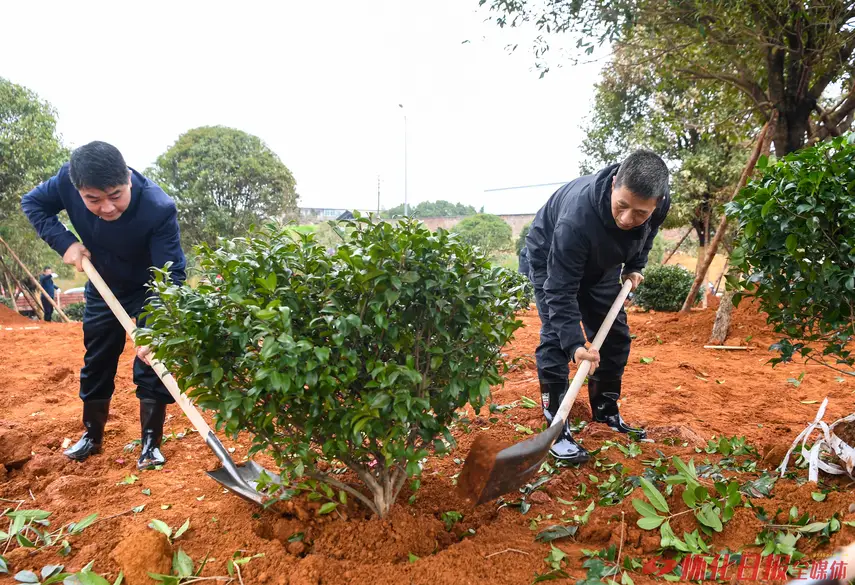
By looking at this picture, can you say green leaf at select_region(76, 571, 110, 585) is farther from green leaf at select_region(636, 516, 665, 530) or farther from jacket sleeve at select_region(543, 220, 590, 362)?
jacket sleeve at select_region(543, 220, 590, 362)

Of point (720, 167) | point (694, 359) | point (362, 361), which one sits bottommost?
point (694, 359)

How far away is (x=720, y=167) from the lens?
508 inches

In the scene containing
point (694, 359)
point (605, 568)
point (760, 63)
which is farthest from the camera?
point (760, 63)

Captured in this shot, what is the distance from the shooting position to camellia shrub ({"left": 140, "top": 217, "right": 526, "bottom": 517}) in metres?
1.74

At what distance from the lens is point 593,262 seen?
3000 millimetres

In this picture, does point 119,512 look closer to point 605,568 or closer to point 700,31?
point 605,568

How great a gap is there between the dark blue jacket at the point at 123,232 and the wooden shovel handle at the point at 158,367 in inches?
4.7

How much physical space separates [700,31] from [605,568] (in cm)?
537

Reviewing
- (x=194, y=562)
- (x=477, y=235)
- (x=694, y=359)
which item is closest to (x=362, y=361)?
(x=194, y=562)

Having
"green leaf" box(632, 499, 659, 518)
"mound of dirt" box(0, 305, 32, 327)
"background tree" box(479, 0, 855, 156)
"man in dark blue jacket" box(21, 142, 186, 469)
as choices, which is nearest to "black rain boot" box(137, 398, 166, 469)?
"man in dark blue jacket" box(21, 142, 186, 469)

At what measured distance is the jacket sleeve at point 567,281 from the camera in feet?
9.24

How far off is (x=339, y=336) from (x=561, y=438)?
5.84 ft

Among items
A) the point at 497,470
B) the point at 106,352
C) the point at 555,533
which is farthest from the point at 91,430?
the point at 555,533

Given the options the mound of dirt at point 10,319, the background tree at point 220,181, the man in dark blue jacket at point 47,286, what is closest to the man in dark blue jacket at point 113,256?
the mound of dirt at point 10,319
